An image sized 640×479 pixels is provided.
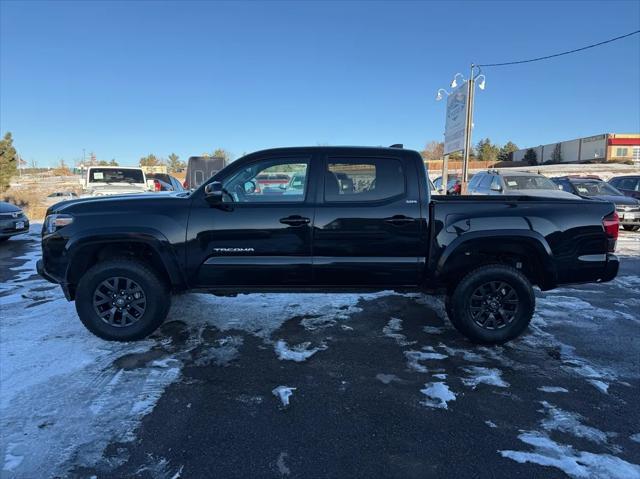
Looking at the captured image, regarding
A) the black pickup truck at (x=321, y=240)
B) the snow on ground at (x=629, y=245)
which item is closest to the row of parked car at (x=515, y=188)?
the snow on ground at (x=629, y=245)

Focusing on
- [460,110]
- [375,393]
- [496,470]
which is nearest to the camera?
[496,470]

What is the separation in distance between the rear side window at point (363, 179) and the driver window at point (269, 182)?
27cm

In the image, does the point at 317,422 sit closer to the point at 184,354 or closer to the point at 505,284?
the point at 184,354

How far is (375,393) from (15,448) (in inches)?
93.8

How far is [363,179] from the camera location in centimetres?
427

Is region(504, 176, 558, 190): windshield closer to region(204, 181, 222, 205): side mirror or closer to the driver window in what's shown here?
the driver window

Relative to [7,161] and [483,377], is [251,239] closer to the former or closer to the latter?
[483,377]

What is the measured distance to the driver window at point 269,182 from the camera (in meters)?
4.23

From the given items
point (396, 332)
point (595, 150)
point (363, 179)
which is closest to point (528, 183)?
point (396, 332)

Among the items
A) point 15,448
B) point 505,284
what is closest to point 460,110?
point 505,284

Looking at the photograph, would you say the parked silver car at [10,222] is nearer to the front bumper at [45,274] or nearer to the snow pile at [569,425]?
the front bumper at [45,274]

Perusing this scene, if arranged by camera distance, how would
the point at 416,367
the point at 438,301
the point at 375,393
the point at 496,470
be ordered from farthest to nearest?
1. the point at 438,301
2. the point at 416,367
3. the point at 375,393
4. the point at 496,470

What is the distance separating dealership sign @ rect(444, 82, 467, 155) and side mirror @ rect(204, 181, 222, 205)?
15642 mm

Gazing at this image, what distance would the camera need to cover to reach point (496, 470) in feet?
8.23
